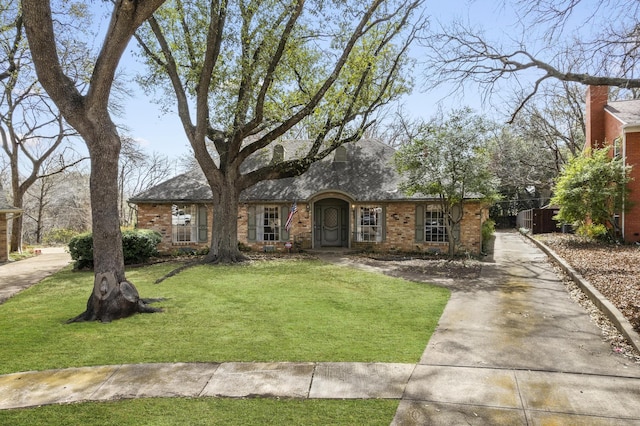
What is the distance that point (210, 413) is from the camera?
392 centimetres

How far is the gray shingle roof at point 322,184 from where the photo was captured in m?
18.3

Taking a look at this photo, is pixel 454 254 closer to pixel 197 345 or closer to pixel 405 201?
pixel 405 201

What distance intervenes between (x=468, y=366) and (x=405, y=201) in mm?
12662

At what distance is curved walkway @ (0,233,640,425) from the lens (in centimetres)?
401

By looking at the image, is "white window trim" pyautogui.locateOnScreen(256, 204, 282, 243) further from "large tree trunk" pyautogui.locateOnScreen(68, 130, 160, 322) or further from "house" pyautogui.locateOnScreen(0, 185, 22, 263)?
"large tree trunk" pyautogui.locateOnScreen(68, 130, 160, 322)

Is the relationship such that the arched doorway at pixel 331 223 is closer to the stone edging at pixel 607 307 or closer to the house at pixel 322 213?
the house at pixel 322 213

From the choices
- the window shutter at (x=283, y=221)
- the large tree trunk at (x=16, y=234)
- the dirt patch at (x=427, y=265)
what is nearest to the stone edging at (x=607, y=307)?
the dirt patch at (x=427, y=265)

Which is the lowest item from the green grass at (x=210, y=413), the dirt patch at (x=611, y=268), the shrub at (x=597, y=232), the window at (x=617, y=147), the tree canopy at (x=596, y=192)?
the green grass at (x=210, y=413)

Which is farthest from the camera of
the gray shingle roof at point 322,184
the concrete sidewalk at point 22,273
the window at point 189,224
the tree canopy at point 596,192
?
the window at point 189,224

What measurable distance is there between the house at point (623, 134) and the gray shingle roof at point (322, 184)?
7984 millimetres

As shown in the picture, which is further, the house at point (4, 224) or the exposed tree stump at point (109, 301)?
the house at point (4, 224)

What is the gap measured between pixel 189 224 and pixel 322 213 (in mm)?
5736

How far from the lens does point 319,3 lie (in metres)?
12.4

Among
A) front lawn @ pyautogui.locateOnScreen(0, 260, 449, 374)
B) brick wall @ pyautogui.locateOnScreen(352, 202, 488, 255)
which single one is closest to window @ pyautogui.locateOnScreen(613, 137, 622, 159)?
brick wall @ pyautogui.locateOnScreen(352, 202, 488, 255)
